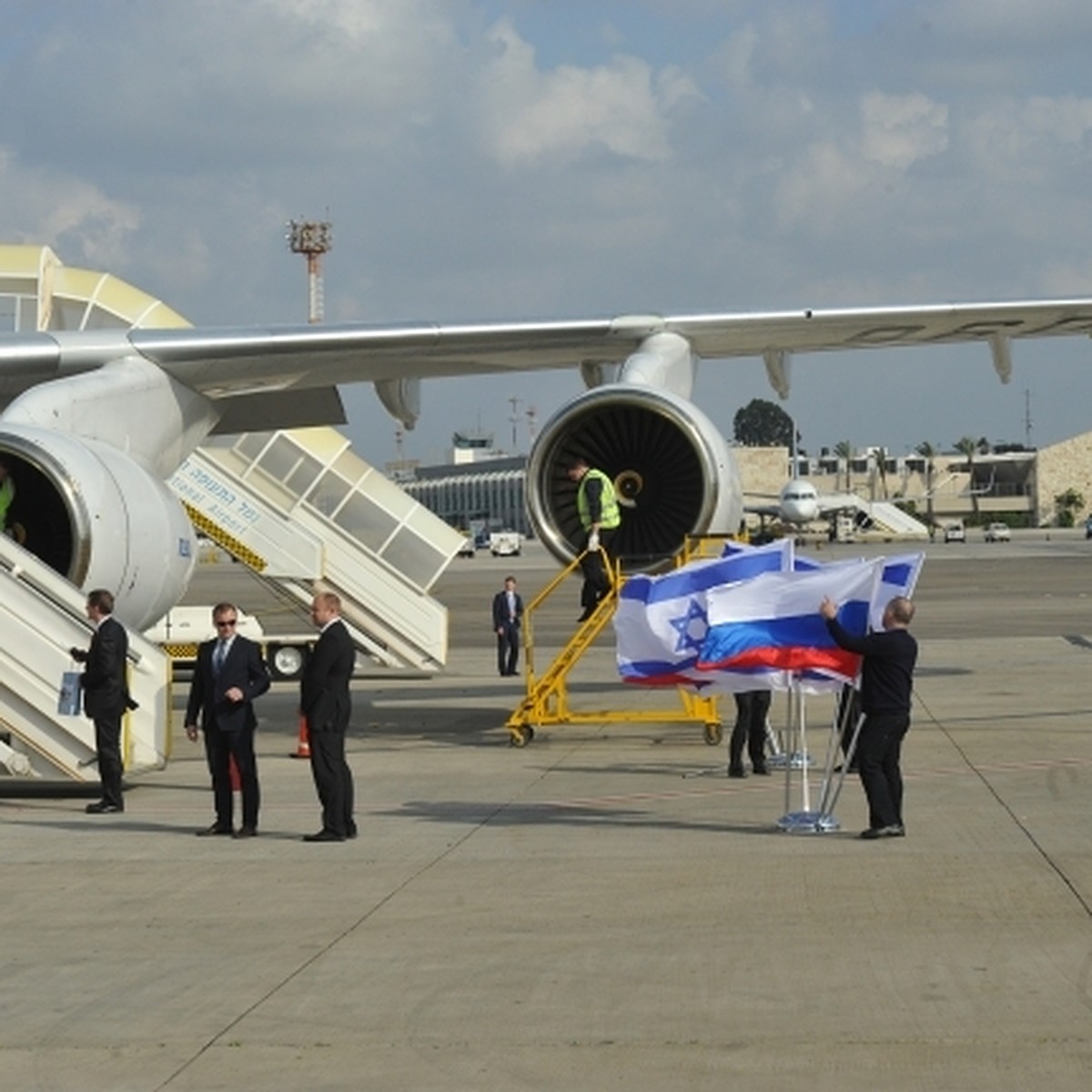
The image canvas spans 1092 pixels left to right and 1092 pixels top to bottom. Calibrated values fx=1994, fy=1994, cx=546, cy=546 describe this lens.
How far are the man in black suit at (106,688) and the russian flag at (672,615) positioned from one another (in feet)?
13.5

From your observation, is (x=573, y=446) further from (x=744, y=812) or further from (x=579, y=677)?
(x=579, y=677)

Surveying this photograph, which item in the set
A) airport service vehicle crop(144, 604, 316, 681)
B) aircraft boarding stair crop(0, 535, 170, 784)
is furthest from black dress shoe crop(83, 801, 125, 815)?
airport service vehicle crop(144, 604, 316, 681)

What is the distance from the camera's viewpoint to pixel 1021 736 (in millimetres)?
19469

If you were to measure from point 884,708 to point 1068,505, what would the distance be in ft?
563

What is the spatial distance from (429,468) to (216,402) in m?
115

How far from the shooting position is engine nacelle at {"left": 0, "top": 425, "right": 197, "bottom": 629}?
52.0 ft

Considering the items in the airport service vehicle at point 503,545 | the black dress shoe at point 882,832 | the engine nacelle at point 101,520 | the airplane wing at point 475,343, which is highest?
the airplane wing at point 475,343

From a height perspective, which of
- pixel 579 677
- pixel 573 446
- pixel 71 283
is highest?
pixel 71 283

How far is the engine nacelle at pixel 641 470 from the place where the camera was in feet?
60.3

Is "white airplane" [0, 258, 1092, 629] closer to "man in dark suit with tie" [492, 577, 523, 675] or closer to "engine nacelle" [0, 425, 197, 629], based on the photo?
"engine nacelle" [0, 425, 197, 629]

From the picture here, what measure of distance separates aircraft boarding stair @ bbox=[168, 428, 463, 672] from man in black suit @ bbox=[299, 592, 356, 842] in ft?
54.7

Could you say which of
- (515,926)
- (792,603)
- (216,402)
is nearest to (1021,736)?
(792,603)

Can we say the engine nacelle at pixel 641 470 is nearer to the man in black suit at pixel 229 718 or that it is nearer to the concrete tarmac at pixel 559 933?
the concrete tarmac at pixel 559 933

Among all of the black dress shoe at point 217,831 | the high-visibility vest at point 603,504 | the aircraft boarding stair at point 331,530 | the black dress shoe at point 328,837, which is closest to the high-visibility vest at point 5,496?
the black dress shoe at point 217,831
